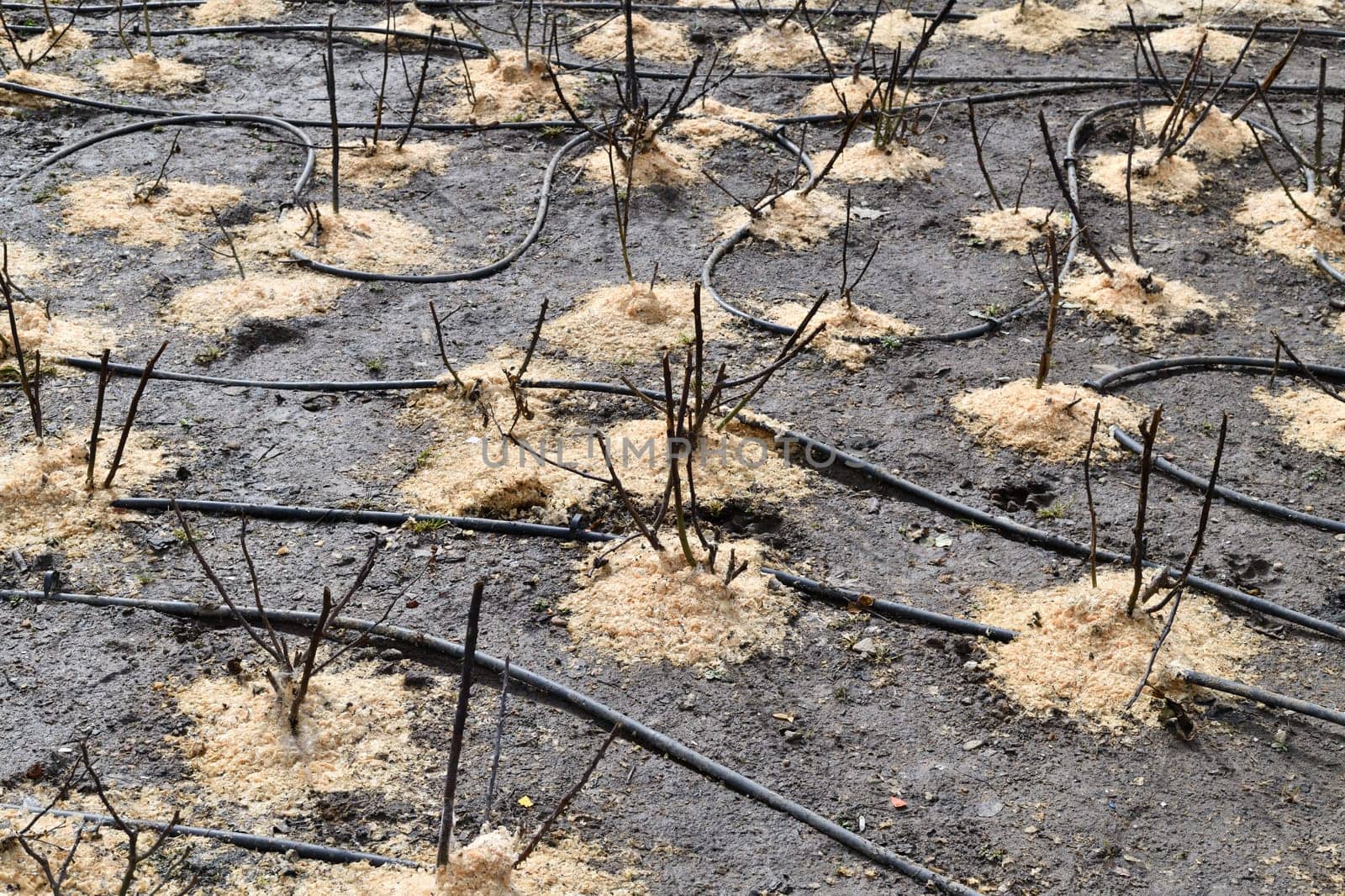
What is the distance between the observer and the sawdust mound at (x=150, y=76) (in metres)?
5.84

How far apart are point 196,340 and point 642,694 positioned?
7.08 ft

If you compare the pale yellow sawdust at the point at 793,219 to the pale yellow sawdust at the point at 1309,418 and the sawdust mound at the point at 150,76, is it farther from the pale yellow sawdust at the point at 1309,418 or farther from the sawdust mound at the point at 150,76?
the sawdust mound at the point at 150,76

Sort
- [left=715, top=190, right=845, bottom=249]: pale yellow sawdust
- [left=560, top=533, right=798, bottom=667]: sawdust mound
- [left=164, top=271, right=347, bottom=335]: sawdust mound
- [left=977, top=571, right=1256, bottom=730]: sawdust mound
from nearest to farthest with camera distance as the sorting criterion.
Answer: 1. [left=977, top=571, right=1256, bottom=730]: sawdust mound
2. [left=560, top=533, right=798, bottom=667]: sawdust mound
3. [left=164, top=271, right=347, bottom=335]: sawdust mound
4. [left=715, top=190, right=845, bottom=249]: pale yellow sawdust

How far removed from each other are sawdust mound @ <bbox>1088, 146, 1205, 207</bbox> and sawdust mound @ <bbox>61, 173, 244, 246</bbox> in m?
3.57

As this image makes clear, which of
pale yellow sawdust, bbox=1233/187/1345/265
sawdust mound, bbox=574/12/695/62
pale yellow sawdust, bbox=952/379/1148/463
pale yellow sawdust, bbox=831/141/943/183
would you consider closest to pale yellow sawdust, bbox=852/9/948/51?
sawdust mound, bbox=574/12/695/62

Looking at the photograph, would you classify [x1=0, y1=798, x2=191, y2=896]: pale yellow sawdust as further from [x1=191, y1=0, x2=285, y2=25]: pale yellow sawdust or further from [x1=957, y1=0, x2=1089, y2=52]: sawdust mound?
[x1=957, y1=0, x2=1089, y2=52]: sawdust mound

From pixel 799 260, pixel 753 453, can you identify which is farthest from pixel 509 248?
pixel 753 453

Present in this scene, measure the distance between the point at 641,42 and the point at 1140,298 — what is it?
313 centimetres

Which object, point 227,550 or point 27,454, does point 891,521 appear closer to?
point 227,550

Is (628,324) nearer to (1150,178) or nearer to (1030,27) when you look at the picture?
(1150,178)

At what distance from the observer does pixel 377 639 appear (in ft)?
9.55

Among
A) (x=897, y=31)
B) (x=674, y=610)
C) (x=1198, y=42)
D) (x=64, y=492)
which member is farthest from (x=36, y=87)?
(x=1198, y=42)

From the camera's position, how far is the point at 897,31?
6504 millimetres

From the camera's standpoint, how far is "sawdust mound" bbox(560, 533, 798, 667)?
9.57 ft
